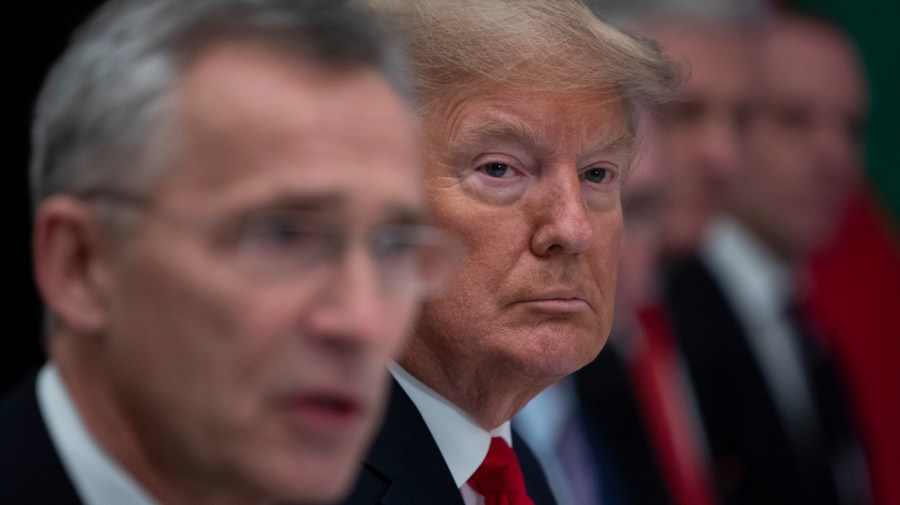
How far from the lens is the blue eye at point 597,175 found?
2.65 meters

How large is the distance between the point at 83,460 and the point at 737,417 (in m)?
4.06

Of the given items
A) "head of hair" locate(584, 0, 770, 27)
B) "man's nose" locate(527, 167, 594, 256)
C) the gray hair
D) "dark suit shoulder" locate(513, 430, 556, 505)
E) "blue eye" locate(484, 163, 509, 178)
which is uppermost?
the gray hair

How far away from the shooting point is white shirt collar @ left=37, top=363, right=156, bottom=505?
1804 mm

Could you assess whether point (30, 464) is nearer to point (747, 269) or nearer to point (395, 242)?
point (395, 242)

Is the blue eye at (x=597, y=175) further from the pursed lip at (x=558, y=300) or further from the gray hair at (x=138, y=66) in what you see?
the gray hair at (x=138, y=66)

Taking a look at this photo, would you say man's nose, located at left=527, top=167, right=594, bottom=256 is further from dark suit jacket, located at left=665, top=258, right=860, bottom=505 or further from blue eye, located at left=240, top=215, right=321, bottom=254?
dark suit jacket, located at left=665, top=258, right=860, bottom=505

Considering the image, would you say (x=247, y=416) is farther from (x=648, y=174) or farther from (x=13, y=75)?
(x=648, y=174)

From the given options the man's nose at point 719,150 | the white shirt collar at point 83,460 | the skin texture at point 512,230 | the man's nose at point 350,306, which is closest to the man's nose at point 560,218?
the skin texture at point 512,230

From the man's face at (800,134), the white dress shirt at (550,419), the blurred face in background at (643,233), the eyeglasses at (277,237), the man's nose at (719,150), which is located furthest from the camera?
the man's face at (800,134)

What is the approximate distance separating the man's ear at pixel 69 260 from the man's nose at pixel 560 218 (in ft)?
3.19

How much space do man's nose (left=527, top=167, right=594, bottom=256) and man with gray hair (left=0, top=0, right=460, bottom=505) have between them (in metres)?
0.71

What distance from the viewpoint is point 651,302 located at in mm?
5527

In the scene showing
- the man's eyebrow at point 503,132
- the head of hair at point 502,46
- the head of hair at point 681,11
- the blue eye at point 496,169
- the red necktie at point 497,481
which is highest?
the head of hair at point 502,46

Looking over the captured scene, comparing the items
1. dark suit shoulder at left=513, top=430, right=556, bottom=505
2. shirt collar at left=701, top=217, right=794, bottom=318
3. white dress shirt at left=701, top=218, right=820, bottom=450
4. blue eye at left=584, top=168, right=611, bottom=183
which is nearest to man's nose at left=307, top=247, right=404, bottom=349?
blue eye at left=584, top=168, right=611, bottom=183
